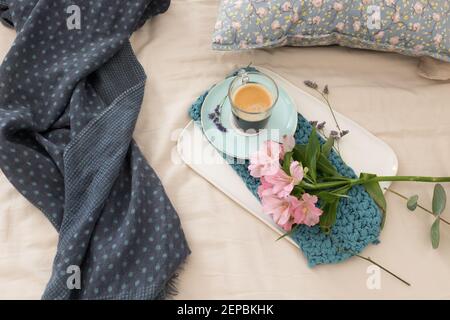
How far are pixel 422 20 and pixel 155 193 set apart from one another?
0.56 meters

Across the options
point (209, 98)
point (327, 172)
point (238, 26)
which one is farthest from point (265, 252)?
point (238, 26)

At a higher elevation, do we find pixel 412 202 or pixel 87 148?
pixel 87 148

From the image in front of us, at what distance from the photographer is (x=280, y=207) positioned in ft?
2.27

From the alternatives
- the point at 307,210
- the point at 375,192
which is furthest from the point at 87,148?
the point at 375,192

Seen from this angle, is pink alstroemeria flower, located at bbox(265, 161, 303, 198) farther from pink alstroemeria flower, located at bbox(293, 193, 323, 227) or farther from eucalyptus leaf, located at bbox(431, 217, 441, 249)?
eucalyptus leaf, located at bbox(431, 217, 441, 249)

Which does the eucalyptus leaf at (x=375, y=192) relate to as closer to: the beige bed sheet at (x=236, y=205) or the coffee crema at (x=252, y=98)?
the beige bed sheet at (x=236, y=205)

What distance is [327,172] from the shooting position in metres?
0.74

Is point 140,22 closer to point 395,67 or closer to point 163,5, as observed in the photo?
point 163,5

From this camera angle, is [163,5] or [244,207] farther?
[163,5]

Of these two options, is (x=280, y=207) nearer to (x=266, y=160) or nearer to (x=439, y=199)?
(x=266, y=160)

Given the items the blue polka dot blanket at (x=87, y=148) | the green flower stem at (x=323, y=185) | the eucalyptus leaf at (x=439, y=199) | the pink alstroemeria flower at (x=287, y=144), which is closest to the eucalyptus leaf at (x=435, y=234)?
the eucalyptus leaf at (x=439, y=199)

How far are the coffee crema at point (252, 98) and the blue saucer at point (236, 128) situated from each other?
34 millimetres

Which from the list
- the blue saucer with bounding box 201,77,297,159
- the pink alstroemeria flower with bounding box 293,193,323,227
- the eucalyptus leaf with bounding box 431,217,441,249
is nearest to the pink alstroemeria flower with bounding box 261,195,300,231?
the pink alstroemeria flower with bounding box 293,193,323,227

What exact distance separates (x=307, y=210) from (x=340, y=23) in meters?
0.35
